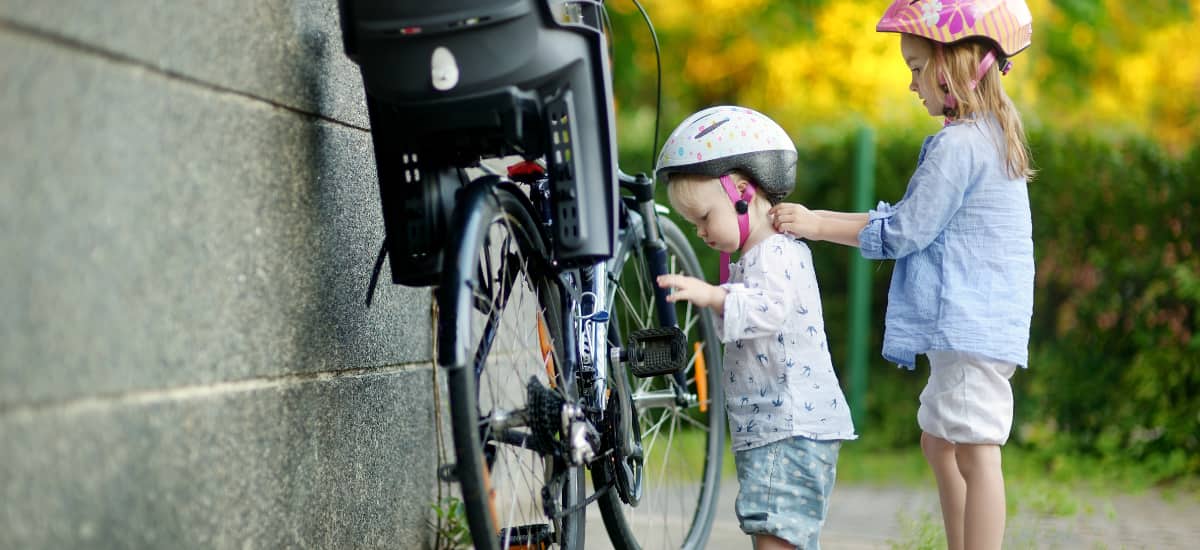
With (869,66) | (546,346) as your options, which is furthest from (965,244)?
(869,66)

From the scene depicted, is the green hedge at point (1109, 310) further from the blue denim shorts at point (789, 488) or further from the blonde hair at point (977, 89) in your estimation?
→ the blue denim shorts at point (789, 488)

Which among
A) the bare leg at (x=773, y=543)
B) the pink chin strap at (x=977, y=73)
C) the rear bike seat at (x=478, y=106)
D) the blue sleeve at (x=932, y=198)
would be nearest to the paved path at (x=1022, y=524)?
the bare leg at (x=773, y=543)

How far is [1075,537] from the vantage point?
415cm

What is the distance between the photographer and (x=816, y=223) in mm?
2982

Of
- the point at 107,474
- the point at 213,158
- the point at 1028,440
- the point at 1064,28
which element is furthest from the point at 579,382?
the point at 1064,28

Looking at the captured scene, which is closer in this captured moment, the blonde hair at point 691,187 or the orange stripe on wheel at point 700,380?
the blonde hair at point 691,187

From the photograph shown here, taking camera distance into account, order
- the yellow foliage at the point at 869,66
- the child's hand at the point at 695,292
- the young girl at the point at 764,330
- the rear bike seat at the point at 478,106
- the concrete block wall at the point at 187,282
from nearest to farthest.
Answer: the concrete block wall at the point at 187,282 < the rear bike seat at the point at 478,106 < the child's hand at the point at 695,292 < the young girl at the point at 764,330 < the yellow foliage at the point at 869,66

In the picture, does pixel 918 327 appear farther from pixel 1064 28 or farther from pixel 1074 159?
pixel 1064 28

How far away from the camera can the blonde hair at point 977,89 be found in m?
2.97

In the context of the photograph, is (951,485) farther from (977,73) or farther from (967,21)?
(967,21)

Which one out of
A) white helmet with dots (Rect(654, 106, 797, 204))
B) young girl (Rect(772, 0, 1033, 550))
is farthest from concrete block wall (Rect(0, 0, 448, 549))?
young girl (Rect(772, 0, 1033, 550))

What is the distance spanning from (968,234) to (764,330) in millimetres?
582

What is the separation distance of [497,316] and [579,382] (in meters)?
0.29

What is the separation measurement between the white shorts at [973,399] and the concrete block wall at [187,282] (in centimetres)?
139
